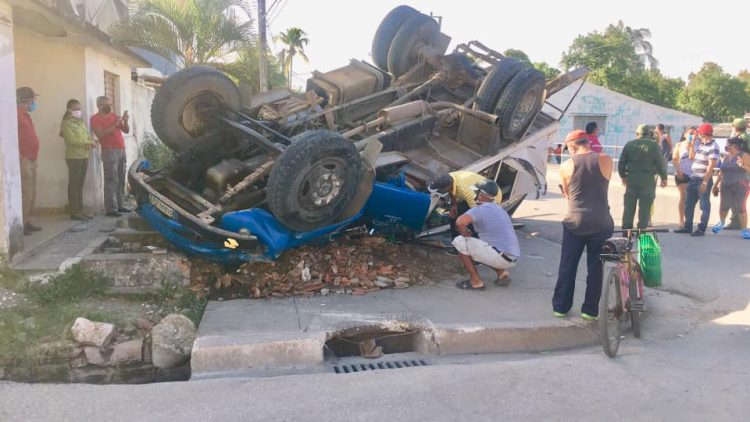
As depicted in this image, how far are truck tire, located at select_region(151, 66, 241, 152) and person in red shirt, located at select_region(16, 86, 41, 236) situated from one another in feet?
5.27

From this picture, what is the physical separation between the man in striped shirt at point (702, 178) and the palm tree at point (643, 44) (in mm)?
46422

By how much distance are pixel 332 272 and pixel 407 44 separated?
420 cm

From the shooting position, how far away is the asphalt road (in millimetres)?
3637

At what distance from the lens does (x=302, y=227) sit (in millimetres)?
5688

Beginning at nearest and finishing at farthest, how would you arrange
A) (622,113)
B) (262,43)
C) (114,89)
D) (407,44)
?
(407,44) → (114,89) → (262,43) → (622,113)

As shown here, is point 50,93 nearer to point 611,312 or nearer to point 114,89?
point 114,89

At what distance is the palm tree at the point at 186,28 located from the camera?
15406 millimetres

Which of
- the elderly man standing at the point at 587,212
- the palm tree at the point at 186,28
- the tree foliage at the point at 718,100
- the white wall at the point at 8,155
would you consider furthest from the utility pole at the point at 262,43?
the tree foliage at the point at 718,100

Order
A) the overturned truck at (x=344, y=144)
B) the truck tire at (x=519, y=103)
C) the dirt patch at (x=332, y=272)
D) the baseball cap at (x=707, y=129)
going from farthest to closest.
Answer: the baseball cap at (x=707, y=129) < the truck tire at (x=519, y=103) < the dirt patch at (x=332, y=272) < the overturned truck at (x=344, y=144)

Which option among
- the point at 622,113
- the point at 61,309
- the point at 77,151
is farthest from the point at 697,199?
the point at 622,113

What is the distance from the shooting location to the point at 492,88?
25.1ft

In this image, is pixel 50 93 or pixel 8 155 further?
pixel 50 93

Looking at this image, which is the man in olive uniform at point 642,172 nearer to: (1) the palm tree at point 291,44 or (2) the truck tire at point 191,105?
(2) the truck tire at point 191,105

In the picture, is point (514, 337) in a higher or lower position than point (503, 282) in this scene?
lower
